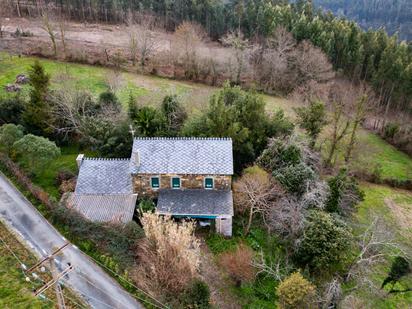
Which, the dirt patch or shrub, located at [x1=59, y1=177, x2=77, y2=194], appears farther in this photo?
the dirt patch

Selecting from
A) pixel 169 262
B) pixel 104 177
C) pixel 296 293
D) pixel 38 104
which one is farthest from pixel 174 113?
pixel 296 293

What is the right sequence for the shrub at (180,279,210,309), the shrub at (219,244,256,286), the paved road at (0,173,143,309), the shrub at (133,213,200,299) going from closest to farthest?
the shrub at (180,279,210,309) → the shrub at (133,213,200,299) → the paved road at (0,173,143,309) → the shrub at (219,244,256,286)

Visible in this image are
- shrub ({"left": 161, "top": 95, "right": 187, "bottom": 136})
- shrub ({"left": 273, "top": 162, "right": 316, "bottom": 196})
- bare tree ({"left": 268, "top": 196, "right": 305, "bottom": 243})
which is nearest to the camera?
bare tree ({"left": 268, "top": 196, "right": 305, "bottom": 243})

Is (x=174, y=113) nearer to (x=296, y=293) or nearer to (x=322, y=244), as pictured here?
(x=322, y=244)

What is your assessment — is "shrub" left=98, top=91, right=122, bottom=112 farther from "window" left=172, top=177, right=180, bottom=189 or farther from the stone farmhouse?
"window" left=172, top=177, right=180, bottom=189

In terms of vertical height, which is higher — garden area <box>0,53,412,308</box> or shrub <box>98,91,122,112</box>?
shrub <box>98,91,122,112</box>

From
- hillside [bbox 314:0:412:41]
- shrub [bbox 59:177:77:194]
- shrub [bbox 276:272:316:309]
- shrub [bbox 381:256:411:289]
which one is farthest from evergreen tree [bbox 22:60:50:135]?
hillside [bbox 314:0:412:41]

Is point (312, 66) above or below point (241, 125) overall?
below

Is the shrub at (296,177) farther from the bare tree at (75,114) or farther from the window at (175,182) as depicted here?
the bare tree at (75,114)
